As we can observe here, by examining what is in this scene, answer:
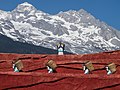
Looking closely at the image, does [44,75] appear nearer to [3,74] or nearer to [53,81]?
[53,81]

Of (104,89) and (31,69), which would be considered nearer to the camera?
(104,89)

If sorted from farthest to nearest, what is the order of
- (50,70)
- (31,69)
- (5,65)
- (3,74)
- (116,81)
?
1. (5,65)
2. (31,69)
3. (50,70)
4. (3,74)
5. (116,81)

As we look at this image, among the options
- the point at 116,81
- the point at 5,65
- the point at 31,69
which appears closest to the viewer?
the point at 116,81

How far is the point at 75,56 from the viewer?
702 inches

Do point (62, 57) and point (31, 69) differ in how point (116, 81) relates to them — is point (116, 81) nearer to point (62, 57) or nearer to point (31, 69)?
point (31, 69)

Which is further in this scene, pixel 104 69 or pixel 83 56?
pixel 83 56

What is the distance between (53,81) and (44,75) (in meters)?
0.37

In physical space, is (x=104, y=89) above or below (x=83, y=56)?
below

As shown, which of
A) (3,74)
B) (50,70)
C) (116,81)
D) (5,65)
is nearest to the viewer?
(116,81)

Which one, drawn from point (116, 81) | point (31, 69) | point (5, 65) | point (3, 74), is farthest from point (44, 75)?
point (5, 65)

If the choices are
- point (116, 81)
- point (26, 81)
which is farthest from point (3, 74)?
point (116, 81)

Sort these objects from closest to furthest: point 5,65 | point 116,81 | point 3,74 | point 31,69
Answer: point 116,81 → point 3,74 → point 31,69 → point 5,65

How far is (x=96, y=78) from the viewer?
11844mm

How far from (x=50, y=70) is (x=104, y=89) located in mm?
2991
